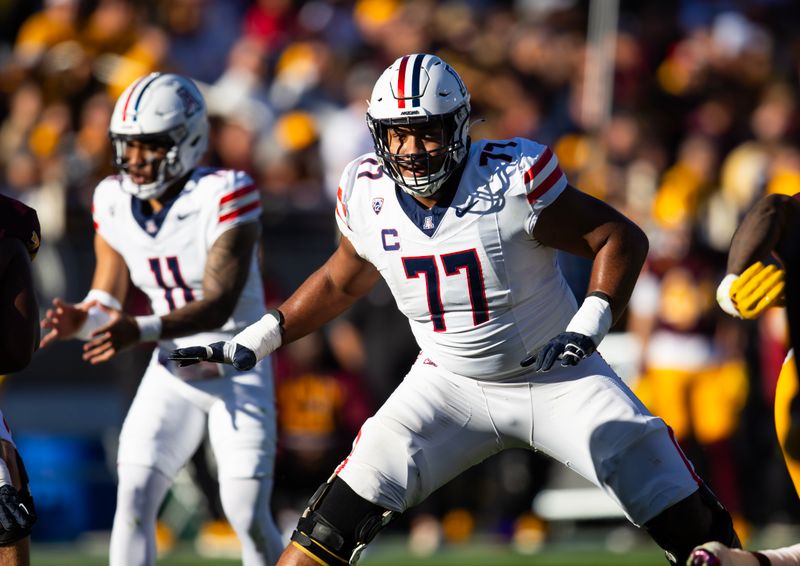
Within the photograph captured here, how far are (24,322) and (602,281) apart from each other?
1.86 m

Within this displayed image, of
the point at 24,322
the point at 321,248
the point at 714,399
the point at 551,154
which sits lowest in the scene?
the point at 714,399

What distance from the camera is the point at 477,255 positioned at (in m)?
4.58

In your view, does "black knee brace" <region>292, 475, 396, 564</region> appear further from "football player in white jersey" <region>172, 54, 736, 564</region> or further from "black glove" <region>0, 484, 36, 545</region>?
"black glove" <region>0, 484, 36, 545</region>

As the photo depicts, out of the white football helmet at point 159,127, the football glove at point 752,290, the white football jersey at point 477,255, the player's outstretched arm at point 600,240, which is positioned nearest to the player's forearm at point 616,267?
the player's outstretched arm at point 600,240

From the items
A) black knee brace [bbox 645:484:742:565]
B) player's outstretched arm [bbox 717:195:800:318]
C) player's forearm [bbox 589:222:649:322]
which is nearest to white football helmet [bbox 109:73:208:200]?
player's forearm [bbox 589:222:649:322]

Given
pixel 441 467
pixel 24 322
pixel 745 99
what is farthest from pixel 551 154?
pixel 745 99

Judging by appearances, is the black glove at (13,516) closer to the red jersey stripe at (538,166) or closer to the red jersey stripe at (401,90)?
the red jersey stripe at (401,90)

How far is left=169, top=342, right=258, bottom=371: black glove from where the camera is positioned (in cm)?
465

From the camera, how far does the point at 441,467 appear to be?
4672 mm

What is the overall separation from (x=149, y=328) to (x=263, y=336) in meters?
0.80

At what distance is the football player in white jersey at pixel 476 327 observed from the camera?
4.50 m

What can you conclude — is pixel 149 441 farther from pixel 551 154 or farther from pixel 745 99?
pixel 745 99

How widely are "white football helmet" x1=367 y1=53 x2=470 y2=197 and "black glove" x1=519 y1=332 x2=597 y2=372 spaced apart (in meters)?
0.71

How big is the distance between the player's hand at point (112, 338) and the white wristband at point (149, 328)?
1.2 inches
